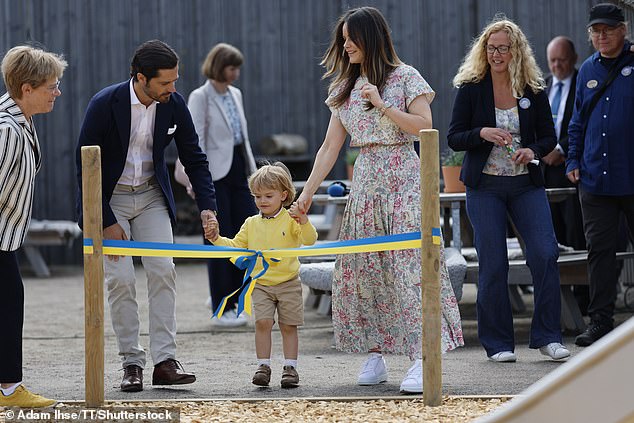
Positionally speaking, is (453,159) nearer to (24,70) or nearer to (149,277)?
(149,277)

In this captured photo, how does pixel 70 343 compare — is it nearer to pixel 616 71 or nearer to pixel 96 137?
pixel 96 137

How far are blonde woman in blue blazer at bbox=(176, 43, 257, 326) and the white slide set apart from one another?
5677mm

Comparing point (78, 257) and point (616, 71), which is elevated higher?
point (616, 71)

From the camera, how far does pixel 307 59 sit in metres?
14.2

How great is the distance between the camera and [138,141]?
5.97 m

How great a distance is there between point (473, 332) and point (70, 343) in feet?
9.06

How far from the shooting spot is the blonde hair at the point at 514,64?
6.61 m

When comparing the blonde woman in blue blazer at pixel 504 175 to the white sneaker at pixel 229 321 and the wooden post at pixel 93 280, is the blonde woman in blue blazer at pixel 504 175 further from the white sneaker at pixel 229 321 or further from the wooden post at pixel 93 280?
the white sneaker at pixel 229 321

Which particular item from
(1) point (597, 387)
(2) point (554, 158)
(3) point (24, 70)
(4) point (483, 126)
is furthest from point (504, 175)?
(1) point (597, 387)

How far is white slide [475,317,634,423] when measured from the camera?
3094mm

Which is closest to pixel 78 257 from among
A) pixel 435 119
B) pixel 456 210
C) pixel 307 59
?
pixel 307 59

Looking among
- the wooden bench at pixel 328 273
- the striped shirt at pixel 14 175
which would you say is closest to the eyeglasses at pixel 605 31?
the wooden bench at pixel 328 273

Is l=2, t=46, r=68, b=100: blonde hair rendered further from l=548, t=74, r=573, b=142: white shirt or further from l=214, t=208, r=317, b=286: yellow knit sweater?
l=548, t=74, r=573, b=142: white shirt

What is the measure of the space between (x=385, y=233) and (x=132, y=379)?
1434 mm
